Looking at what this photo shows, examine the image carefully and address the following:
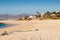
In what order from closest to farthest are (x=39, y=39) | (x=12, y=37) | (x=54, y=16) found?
(x=39, y=39)
(x=12, y=37)
(x=54, y=16)

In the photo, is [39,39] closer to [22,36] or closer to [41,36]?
[41,36]

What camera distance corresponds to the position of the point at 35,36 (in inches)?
343

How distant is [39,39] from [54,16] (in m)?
36.0

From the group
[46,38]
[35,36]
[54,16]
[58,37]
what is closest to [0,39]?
[35,36]

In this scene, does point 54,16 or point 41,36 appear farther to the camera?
point 54,16

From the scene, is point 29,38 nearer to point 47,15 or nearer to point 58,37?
point 58,37

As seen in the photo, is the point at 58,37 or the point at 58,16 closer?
the point at 58,37

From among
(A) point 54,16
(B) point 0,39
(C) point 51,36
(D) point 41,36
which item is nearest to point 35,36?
(D) point 41,36

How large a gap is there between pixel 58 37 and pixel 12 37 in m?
2.47

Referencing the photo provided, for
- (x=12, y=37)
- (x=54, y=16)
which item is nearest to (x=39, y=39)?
(x=12, y=37)

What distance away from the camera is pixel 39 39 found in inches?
332

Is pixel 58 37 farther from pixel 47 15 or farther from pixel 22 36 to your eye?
pixel 47 15

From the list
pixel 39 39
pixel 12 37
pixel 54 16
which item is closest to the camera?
pixel 39 39

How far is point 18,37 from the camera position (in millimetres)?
8859
